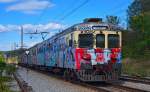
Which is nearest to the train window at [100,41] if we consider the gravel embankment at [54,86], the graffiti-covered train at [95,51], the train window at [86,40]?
the graffiti-covered train at [95,51]

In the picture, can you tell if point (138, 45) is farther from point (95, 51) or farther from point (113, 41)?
point (95, 51)

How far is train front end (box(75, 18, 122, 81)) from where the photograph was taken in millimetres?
23781

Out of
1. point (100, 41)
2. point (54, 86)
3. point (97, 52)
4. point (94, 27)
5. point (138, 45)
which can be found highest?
point (138, 45)

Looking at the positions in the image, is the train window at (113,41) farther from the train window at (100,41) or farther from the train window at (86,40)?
the train window at (86,40)

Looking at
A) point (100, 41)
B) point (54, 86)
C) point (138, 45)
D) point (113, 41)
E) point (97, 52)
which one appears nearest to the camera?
point (97, 52)

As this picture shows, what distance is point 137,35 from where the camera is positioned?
62.6 metres

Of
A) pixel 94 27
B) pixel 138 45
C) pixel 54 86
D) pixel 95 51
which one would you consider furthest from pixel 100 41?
pixel 138 45

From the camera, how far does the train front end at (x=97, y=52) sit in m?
23.8

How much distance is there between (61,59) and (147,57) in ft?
87.7

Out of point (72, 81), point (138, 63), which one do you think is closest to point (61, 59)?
point (72, 81)

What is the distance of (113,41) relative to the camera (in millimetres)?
24422

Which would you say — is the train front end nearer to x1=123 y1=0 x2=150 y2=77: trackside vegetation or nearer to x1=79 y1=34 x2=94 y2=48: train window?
x1=79 y1=34 x2=94 y2=48: train window

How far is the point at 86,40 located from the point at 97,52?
2.94 feet

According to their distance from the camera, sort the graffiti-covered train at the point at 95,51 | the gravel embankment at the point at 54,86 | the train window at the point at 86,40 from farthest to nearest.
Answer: the train window at the point at 86,40 < the graffiti-covered train at the point at 95,51 < the gravel embankment at the point at 54,86
